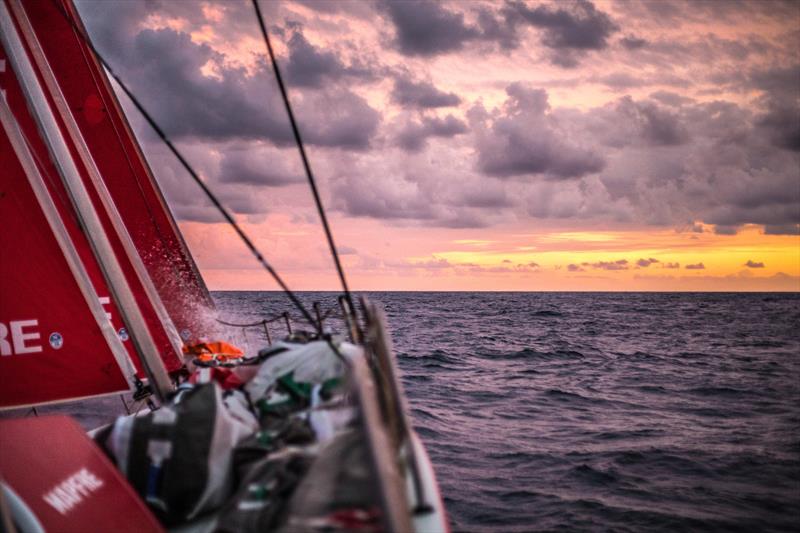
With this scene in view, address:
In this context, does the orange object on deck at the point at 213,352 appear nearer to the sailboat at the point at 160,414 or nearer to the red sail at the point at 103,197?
the sailboat at the point at 160,414

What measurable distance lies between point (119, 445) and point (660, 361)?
2469 cm

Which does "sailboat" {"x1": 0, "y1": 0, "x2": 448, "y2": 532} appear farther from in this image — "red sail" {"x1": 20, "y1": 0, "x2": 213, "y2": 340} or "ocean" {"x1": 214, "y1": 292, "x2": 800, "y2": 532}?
"ocean" {"x1": 214, "y1": 292, "x2": 800, "y2": 532}

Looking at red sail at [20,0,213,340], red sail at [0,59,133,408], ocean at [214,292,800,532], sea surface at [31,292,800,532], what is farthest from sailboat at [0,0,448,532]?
ocean at [214,292,800,532]

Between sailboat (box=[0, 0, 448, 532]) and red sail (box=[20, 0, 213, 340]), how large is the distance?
1.46m

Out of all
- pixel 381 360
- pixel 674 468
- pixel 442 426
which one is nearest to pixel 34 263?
pixel 381 360

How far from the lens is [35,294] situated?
21.1ft

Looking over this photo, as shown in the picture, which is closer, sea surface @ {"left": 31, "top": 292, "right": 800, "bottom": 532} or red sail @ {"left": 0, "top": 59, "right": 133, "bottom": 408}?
red sail @ {"left": 0, "top": 59, "right": 133, "bottom": 408}

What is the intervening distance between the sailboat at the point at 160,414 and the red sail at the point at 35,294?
0.01 metres

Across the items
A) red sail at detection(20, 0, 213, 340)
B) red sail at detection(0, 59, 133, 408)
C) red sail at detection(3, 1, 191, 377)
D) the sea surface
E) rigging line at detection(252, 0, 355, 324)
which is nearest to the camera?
rigging line at detection(252, 0, 355, 324)

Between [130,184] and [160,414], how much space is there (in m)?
8.43

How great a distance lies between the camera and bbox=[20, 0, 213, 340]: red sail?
33.1 ft

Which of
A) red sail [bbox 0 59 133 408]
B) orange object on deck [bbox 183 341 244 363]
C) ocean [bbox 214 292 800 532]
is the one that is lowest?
ocean [bbox 214 292 800 532]

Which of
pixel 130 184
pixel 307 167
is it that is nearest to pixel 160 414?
pixel 307 167

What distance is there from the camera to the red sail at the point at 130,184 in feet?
33.1
